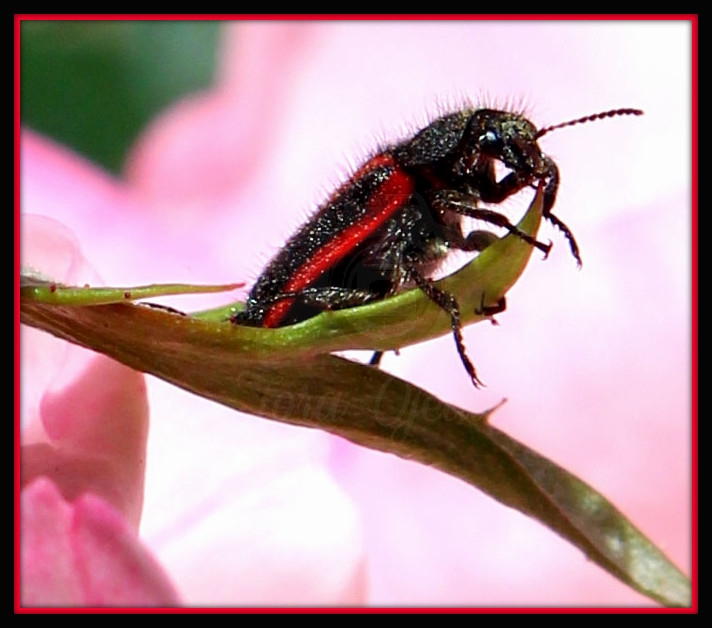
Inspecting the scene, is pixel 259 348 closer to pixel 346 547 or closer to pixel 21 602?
pixel 21 602

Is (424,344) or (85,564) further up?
(424,344)

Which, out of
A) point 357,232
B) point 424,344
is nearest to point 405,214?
point 357,232

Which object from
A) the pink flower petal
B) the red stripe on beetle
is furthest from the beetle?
the pink flower petal

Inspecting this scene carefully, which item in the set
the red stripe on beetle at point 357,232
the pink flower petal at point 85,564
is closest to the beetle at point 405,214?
the red stripe on beetle at point 357,232

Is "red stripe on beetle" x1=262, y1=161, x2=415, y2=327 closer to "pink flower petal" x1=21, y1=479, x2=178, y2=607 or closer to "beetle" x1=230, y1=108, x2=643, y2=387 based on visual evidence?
"beetle" x1=230, y1=108, x2=643, y2=387

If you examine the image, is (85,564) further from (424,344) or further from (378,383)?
(424,344)

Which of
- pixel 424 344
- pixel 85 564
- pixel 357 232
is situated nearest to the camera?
pixel 85 564

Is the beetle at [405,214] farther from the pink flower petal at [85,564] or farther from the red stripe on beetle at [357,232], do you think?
the pink flower petal at [85,564]

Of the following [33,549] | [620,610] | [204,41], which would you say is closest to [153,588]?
[33,549]
